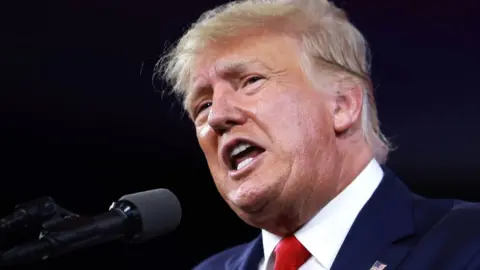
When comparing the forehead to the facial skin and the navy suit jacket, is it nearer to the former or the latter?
the facial skin

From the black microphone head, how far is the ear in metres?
0.43

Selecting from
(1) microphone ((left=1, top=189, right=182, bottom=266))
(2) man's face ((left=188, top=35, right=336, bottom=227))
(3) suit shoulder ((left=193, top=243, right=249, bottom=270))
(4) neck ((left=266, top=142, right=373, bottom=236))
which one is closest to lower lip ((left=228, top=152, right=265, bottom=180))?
(2) man's face ((left=188, top=35, right=336, bottom=227))

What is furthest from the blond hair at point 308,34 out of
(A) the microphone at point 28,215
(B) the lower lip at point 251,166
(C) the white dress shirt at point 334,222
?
(A) the microphone at point 28,215

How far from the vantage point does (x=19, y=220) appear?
98cm

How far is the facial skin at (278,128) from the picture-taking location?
1.47 m

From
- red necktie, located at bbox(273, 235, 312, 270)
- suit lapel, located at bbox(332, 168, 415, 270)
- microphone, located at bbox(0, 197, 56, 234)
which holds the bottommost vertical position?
red necktie, located at bbox(273, 235, 312, 270)

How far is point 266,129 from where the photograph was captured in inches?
58.0

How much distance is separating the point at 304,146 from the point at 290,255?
0.23 meters

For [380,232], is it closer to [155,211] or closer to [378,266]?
[378,266]

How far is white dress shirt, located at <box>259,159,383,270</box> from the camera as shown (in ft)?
4.91

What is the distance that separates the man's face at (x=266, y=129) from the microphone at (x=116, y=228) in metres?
0.25

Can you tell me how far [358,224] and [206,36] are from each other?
20.5 inches

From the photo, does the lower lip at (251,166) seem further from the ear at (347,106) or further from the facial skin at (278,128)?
the ear at (347,106)

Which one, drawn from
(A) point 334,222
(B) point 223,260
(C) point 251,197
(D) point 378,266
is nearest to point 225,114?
(C) point 251,197
